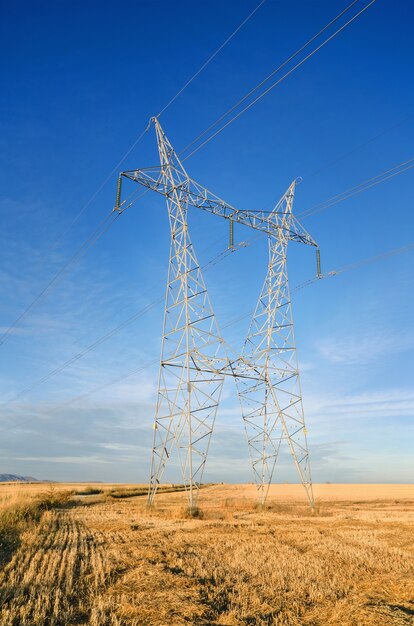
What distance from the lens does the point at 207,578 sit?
31.6ft

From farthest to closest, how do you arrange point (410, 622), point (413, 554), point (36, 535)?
point (36, 535), point (413, 554), point (410, 622)

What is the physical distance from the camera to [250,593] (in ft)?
28.3

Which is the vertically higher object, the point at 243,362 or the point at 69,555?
the point at 243,362

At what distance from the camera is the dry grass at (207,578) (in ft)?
23.7

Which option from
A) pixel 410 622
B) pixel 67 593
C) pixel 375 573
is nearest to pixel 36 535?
pixel 67 593

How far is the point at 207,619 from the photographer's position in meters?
7.14

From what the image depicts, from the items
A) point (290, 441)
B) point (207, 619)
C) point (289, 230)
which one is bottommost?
point (207, 619)

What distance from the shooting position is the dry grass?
7.22 meters

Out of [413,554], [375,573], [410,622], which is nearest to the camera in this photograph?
[410,622]

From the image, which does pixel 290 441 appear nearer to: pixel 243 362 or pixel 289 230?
pixel 243 362

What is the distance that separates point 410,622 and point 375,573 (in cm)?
405

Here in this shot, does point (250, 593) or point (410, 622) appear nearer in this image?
point (410, 622)

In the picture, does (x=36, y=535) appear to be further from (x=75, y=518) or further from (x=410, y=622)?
(x=410, y=622)

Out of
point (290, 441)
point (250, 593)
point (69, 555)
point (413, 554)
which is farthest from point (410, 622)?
point (290, 441)
